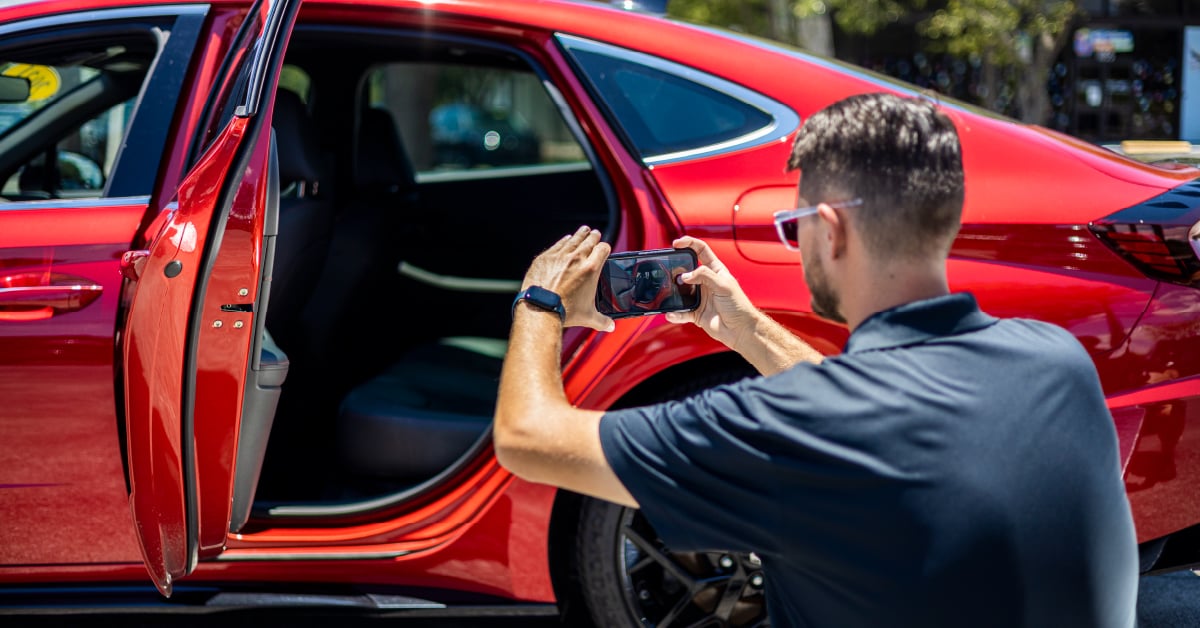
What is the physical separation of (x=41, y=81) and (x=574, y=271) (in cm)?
205

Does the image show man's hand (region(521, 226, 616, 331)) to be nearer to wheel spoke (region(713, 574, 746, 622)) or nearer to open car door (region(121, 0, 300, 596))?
open car door (region(121, 0, 300, 596))

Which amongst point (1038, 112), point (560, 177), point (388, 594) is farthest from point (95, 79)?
point (1038, 112)

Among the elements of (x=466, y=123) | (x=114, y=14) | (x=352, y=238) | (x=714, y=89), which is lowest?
(x=466, y=123)

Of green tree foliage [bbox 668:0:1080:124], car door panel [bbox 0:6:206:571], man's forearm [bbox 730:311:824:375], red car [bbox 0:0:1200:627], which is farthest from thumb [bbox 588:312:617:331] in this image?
green tree foliage [bbox 668:0:1080:124]

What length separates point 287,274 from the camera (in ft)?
9.62

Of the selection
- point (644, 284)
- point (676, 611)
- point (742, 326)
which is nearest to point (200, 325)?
point (644, 284)

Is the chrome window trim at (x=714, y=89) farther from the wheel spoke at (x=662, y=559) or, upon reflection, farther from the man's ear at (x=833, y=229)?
the man's ear at (x=833, y=229)

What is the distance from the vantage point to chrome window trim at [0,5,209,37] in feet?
8.47

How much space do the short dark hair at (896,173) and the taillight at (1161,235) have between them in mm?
1164

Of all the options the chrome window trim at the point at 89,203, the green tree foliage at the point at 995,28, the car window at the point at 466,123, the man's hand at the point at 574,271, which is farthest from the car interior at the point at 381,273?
the green tree foliage at the point at 995,28

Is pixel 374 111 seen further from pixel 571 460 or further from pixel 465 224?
pixel 571 460

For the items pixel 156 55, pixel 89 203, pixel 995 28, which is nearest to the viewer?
pixel 89 203

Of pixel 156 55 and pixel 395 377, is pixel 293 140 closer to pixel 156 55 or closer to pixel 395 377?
pixel 156 55

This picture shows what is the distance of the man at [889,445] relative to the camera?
3.86 ft
